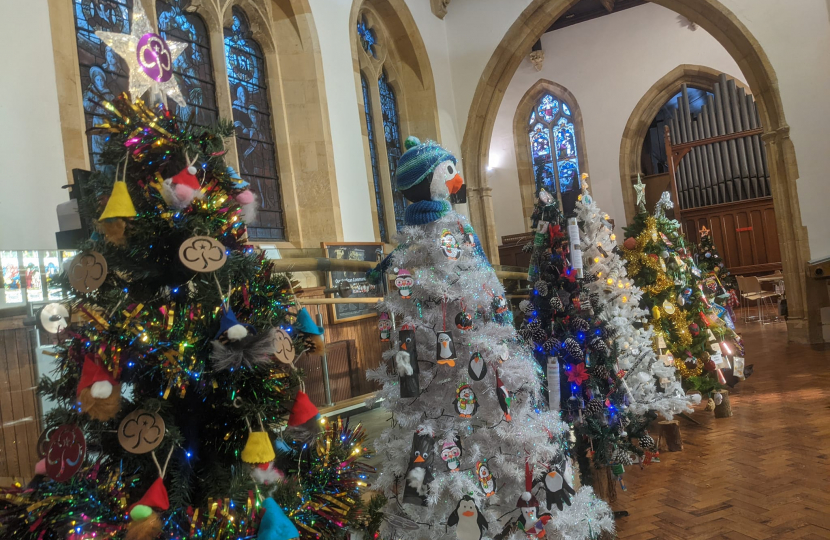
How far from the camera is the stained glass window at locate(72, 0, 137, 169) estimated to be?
435 centimetres

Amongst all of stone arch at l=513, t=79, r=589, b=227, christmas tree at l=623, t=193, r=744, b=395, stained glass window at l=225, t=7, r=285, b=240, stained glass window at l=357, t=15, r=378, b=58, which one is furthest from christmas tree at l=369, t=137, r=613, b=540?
stone arch at l=513, t=79, r=589, b=227

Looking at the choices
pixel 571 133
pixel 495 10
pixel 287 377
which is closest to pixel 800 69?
pixel 495 10

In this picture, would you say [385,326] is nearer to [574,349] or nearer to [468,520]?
[468,520]

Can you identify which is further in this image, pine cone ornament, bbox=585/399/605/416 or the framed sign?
the framed sign

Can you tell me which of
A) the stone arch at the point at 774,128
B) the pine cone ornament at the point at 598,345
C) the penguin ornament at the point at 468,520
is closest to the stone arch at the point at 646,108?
the stone arch at the point at 774,128

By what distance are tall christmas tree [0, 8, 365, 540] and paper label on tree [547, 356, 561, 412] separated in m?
1.64

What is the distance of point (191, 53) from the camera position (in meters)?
5.52

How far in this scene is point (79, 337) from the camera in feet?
4.34

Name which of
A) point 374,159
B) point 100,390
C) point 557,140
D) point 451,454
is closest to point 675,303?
point 451,454

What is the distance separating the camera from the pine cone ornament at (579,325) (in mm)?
3017

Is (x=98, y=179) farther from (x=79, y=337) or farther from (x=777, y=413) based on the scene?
(x=777, y=413)

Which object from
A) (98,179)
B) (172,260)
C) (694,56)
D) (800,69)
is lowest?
(172,260)

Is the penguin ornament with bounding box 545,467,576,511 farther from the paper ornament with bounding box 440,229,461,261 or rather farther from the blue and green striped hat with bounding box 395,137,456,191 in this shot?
the blue and green striped hat with bounding box 395,137,456,191

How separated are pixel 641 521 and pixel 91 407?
248 centimetres
